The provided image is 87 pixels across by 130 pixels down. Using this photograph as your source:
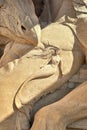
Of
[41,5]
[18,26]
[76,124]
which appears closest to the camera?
[76,124]

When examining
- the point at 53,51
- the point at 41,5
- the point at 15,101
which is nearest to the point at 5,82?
the point at 15,101

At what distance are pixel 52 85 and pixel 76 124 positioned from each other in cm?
36

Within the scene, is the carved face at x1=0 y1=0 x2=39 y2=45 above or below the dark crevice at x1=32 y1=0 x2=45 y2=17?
above

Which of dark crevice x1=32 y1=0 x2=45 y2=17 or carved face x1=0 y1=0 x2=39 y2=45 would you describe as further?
dark crevice x1=32 y1=0 x2=45 y2=17

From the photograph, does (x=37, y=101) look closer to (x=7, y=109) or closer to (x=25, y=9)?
(x=7, y=109)

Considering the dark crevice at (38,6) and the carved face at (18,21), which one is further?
the dark crevice at (38,6)

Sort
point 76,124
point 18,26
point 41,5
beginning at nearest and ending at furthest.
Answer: point 76,124
point 18,26
point 41,5

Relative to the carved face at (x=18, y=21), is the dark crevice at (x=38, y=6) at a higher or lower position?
lower

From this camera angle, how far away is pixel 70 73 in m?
3.96

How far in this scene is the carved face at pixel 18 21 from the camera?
404 centimetres

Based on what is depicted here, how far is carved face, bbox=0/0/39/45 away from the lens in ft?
13.2

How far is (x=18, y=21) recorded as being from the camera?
159 inches

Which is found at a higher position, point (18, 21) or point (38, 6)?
point (18, 21)

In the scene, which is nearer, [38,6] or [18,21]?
[18,21]
